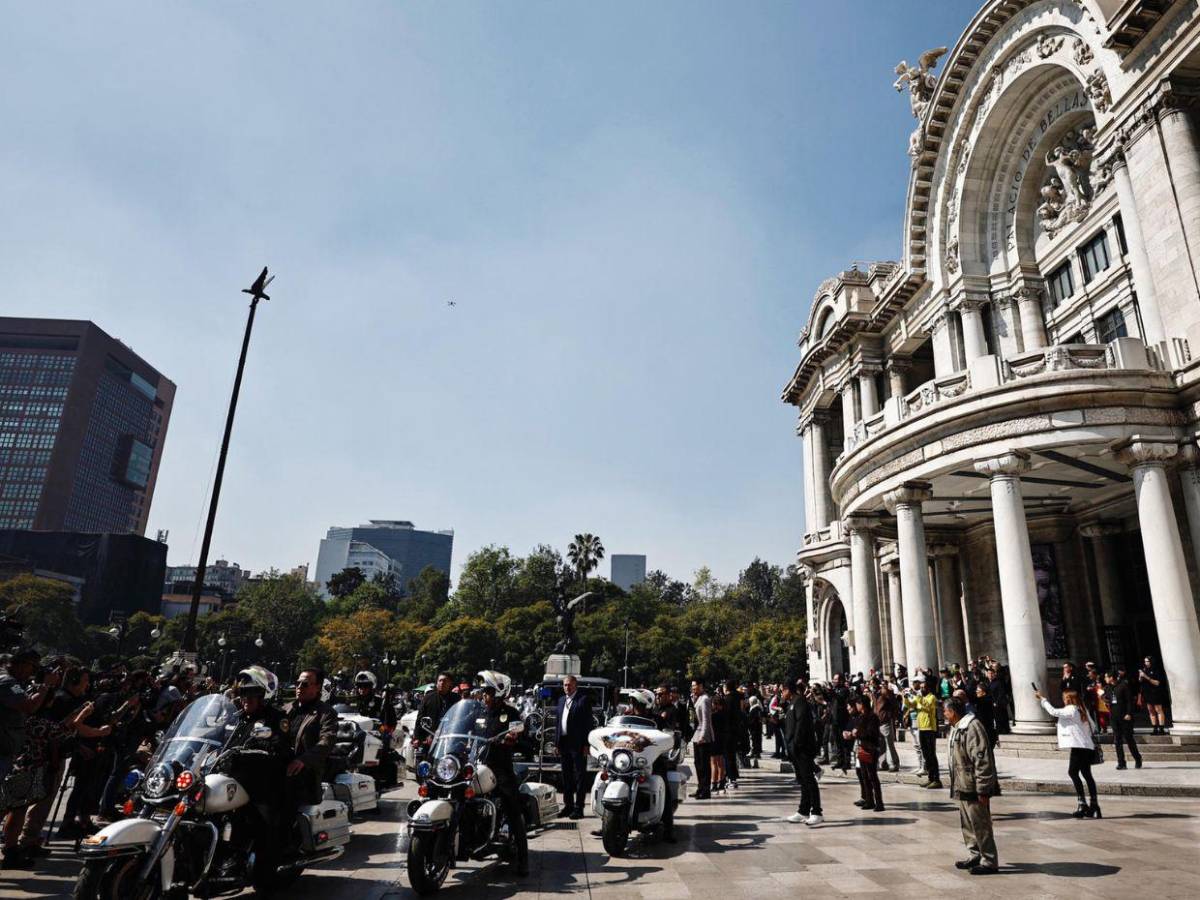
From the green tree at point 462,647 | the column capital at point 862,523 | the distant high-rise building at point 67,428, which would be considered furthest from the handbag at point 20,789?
the distant high-rise building at point 67,428

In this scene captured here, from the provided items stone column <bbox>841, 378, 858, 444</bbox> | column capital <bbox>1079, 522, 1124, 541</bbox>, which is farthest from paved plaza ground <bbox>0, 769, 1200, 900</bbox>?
stone column <bbox>841, 378, 858, 444</bbox>

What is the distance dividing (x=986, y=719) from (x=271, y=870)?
12.0m

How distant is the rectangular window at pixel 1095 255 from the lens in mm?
20672

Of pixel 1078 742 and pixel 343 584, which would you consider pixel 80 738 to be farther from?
pixel 343 584

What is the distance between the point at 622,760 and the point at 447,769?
233 cm

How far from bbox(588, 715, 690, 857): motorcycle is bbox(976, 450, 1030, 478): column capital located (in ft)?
37.2

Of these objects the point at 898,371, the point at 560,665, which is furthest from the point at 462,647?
the point at 898,371

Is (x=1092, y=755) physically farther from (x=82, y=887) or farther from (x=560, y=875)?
(x=82, y=887)

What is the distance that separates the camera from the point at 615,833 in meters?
7.38

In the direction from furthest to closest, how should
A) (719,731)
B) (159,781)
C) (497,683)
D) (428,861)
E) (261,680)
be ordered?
(719,731)
(497,683)
(261,680)
(428,861)
(159,781)

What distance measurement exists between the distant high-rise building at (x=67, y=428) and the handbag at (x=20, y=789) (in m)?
137

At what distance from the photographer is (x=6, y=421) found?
122812 mm

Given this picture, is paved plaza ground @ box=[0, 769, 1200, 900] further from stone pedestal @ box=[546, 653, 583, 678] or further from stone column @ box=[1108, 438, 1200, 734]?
stone pedestal @ box=[546, 653, 583, 678]

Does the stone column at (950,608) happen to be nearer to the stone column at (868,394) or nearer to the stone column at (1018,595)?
the stone column at (868,394)
